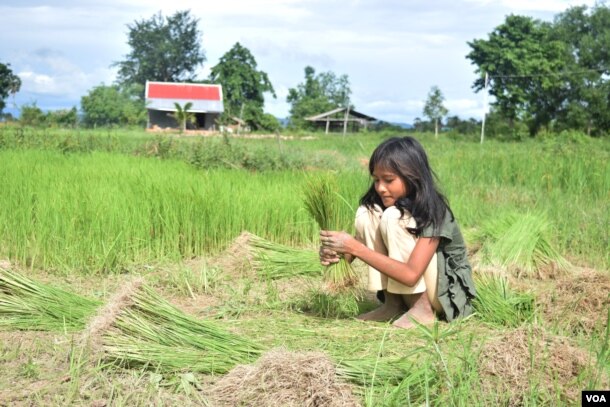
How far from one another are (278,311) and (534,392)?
1.43 meters

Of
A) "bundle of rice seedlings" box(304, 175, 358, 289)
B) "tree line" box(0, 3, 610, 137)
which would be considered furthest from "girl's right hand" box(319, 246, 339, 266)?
"tree line" box(0, 3, 610, 137)

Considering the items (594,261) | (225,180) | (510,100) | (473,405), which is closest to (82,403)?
(473,405)

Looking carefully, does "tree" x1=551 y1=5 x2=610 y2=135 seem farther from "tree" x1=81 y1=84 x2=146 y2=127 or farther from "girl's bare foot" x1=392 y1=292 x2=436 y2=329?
"girl's bare foot" x1=392 y1=292 x2=436 y2=329

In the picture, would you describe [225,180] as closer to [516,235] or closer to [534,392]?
[516,235]

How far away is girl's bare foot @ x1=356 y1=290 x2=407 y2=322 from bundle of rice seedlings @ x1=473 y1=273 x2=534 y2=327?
12.7 inches

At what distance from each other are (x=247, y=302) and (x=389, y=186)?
933mm

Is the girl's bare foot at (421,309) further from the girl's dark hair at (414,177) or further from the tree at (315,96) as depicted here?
the tree at (315,96)

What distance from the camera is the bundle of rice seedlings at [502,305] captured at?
297cm

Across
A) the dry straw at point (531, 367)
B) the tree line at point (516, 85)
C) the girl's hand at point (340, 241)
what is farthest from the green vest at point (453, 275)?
the tree line at point (516, 85)

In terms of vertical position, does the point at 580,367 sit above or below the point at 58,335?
above

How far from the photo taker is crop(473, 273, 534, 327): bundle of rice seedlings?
2971 mm

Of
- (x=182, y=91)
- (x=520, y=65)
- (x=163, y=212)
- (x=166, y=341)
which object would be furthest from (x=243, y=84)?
(x=166, y=341)

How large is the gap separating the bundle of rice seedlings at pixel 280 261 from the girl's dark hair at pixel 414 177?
3.94 feet

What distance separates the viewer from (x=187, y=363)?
91.9 inches
